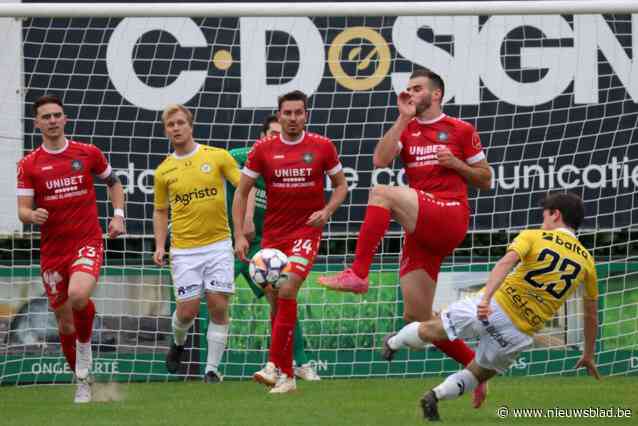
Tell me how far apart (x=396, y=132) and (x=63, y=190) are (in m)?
2.51

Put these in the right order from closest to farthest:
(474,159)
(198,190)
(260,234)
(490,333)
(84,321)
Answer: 1. (490,333)
2. (474,159)
3. (84,321)
4. (198,190)
5. (260,234)

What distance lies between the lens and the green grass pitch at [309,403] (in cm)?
767

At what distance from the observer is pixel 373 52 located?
1180cm

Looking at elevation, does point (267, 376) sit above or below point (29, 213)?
below

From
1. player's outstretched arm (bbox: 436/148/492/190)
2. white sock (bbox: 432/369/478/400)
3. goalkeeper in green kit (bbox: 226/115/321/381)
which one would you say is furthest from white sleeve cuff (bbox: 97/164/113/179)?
white sock (bbox: 432/369/478/400)

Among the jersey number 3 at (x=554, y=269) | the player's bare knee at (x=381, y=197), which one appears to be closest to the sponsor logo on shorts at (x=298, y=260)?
the player's bare knee at (x=381, y=197)

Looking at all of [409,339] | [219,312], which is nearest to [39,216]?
[219,312]

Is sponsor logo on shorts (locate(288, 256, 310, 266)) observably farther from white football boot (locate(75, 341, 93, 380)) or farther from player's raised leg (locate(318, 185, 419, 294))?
white football boot (locate(75, 341, 93, 380))

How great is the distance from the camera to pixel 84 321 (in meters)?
9.18

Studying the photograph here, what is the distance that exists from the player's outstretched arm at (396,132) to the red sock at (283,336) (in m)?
1.35

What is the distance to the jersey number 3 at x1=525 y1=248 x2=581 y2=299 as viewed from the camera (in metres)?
7.30

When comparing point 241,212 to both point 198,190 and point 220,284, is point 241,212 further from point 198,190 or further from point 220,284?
point 220,284

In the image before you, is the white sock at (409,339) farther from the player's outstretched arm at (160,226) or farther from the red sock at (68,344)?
the red sock at (68,344)

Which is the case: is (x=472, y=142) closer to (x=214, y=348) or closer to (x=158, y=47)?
(x=214, y=348)
